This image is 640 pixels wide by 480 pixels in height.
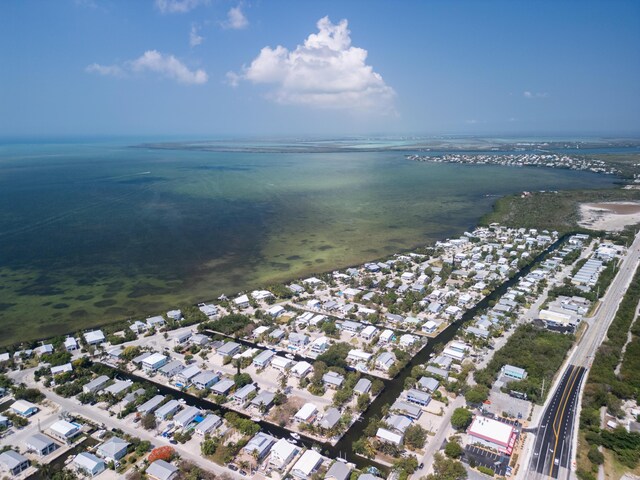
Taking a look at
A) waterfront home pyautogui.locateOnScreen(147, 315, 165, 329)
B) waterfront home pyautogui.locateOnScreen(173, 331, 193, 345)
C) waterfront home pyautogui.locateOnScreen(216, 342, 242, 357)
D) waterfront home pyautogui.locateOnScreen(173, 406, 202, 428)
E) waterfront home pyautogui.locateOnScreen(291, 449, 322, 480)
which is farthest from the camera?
waterfront home pyautogui.locateOnScreen(147, 315, 165, 329)

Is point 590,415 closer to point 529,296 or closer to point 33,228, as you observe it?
point 529,296

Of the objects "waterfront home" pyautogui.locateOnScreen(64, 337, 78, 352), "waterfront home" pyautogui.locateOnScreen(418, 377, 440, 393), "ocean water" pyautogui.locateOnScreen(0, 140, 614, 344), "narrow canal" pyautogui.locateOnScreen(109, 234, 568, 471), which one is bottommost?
"narrow canal" pyautogui.locateOnScreen(109, 234, 568, 471)

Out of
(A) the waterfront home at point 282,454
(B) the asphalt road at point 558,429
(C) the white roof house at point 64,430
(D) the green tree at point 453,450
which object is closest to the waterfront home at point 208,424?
(A) the waterfront home at point 282,454

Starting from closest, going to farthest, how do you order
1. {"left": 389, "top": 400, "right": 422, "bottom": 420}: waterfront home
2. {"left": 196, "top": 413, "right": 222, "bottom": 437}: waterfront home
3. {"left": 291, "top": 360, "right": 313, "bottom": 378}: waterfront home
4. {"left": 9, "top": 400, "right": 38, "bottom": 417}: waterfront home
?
1. {"left": 196, "top": 413, "right": 222, "bottom": 437}: waterfront home
2. {"left": 389, "top": 400, "right": 422, "bottom": 420}: waterfront home
3. {"left": 9, "top": 400, "right": 38, "bottom": 417}: waterfront home
4. {"left": 291, "top": 360, "right": 313, "bottom": 378}: waterfront home

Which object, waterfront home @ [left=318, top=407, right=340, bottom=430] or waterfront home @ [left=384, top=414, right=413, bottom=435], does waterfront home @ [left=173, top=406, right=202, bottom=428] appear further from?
waterfront home @ [left=384, top=414, right=413, bottom=435]

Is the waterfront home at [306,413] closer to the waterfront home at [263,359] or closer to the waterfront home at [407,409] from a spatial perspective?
the waterfront home at [407,409]

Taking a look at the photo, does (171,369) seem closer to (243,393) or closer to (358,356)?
(243,393)

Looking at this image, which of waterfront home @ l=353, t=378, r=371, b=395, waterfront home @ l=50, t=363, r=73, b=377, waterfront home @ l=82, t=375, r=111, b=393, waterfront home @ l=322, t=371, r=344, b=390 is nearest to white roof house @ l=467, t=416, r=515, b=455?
waterfront home @ l=353, t=378, r=371, b=395
